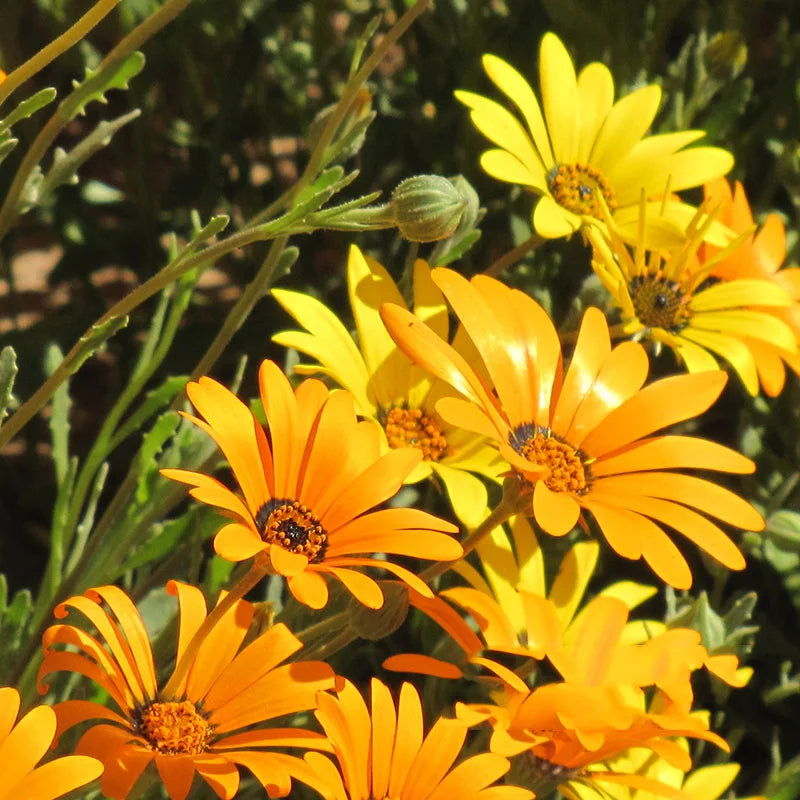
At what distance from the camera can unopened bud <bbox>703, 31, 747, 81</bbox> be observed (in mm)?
1953

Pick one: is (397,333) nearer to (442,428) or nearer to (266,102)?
(442,428)

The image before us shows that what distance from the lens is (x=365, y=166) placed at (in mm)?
2275

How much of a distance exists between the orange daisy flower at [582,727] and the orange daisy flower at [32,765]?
0.33 meters

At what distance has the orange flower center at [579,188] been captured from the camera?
163cm

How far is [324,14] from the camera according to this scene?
2.40 m

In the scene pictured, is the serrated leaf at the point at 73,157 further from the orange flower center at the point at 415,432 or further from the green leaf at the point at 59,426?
the orange flower center at the point at 415,432

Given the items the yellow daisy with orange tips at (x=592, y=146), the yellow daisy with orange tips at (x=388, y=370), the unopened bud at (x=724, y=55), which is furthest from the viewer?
the unopened bud at (x=724, y=55)

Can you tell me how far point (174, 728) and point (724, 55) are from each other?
1.34 meters

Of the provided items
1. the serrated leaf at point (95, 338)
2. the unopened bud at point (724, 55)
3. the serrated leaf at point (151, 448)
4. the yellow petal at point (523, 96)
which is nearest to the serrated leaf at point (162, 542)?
the serrated leaf at point (151, 448)

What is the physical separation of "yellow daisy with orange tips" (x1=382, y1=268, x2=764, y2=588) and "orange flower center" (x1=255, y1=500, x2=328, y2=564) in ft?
0.56

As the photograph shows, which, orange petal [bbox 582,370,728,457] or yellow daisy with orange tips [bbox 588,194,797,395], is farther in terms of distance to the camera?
yellow daisy with orange tips [bbox 588,194,797,395]

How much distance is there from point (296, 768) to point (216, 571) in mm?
465

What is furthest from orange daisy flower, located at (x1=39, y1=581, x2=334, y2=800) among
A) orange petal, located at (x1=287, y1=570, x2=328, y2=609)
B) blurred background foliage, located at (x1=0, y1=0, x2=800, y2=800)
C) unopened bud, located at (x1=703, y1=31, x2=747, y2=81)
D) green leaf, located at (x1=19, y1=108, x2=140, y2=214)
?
unopened bud, located at (x1=703, y1=31, x2=747, y2=81)

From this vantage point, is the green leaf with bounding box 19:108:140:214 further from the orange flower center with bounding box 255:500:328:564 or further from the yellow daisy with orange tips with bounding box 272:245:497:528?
the orange flower center with bounding box 255:500:328:564
